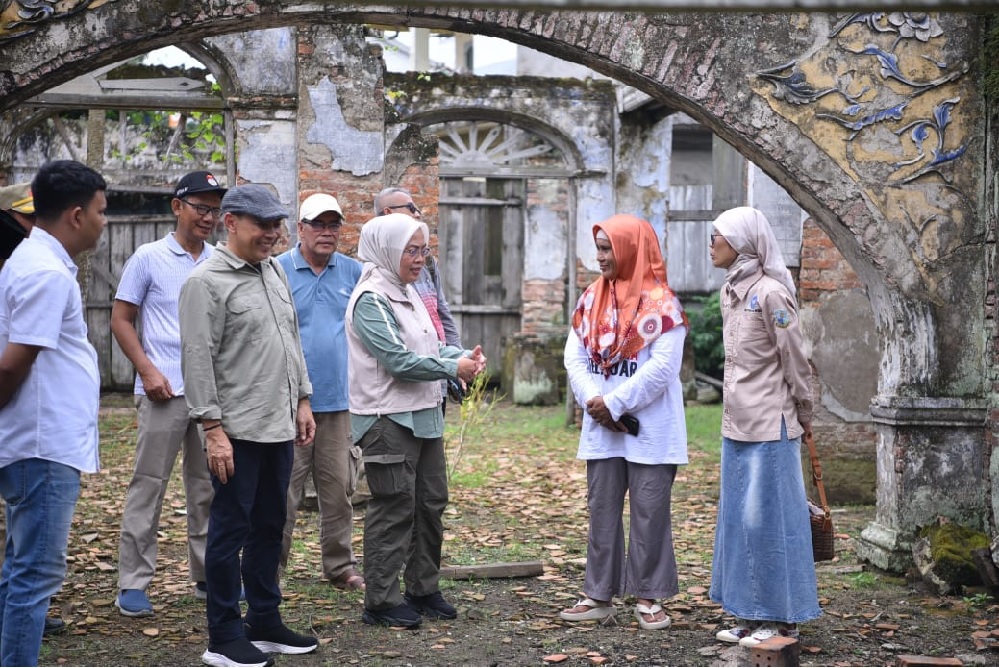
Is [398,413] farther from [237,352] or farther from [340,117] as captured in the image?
[340,117]

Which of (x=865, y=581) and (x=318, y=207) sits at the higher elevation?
(x=318, y=207)

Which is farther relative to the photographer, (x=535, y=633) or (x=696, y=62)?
(x=696, y=62)

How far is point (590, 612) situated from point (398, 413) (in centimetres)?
132

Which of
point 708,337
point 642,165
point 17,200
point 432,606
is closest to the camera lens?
point 17,200

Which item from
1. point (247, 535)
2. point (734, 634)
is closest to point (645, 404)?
point (734, 634)

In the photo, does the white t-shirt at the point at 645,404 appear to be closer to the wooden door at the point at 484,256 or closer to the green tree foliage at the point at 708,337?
the green tree foliage at the point at 708,337

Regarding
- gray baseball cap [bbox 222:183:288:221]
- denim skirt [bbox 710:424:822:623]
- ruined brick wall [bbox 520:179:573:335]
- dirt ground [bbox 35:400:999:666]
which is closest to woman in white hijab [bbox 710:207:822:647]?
denim skirt [bbox 710:424:822:623]

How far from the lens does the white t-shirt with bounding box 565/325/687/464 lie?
4895 mm

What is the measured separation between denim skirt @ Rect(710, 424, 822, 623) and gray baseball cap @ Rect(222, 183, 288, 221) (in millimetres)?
2272

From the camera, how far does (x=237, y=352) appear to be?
4203 mm

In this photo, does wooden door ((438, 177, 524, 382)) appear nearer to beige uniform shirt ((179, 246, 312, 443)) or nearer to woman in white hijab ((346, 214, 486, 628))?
woman in white hijab ((346, 214, 486, 628))

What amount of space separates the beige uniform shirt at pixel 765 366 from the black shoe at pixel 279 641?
2.07 metres

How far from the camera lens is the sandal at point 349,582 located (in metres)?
5.55

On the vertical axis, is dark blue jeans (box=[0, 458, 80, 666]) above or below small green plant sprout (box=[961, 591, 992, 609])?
above
